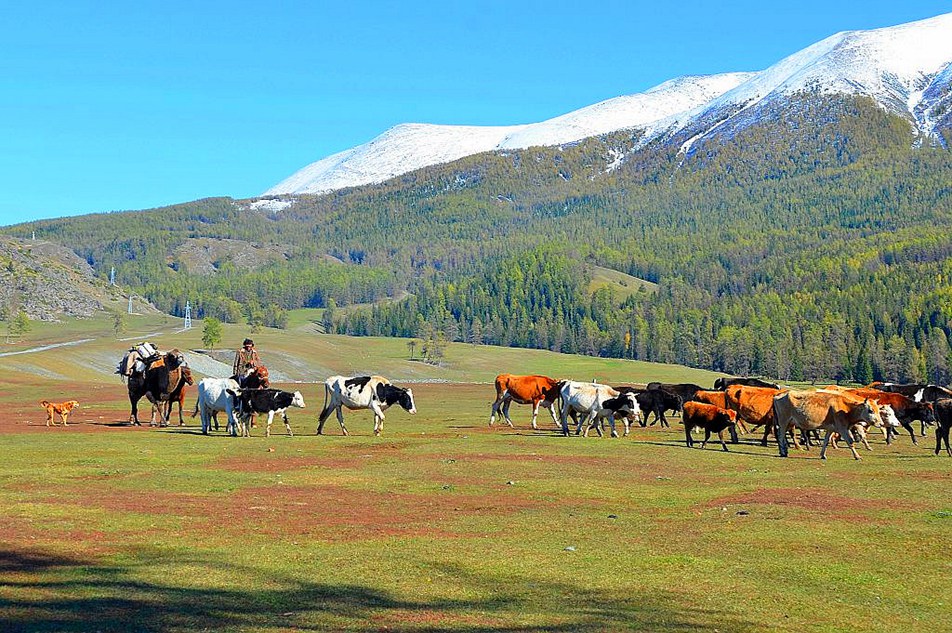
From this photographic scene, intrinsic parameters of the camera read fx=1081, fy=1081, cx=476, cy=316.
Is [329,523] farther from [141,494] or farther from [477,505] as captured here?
[141,494]

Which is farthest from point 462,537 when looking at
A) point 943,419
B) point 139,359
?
point 139,359

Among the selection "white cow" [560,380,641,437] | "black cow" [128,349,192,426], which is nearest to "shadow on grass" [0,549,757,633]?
"white cow" [560,380,641,437]

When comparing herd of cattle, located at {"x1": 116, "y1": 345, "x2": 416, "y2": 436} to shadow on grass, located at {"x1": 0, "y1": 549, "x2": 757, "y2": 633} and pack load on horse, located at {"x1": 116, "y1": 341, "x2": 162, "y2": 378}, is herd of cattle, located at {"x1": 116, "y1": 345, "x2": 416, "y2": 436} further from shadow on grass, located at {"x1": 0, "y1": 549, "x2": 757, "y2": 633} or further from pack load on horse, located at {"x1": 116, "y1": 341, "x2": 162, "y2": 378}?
shadow on grass, located at {"x1": 0, "y1": 549, "x2": 757, "y2": 633}

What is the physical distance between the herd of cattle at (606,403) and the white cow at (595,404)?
35 millimetres

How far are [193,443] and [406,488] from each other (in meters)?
11.9

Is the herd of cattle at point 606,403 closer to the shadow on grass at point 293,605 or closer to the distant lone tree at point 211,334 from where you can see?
the shadow on grass at point 293,605

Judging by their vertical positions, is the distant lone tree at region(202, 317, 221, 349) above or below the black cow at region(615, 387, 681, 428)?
above

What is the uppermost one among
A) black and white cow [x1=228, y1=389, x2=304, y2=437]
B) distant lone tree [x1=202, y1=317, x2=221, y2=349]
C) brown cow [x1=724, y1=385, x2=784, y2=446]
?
distant lone tree [x1=202, y1=317, x2=221, y2=349]

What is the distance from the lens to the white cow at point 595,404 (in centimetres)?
3778

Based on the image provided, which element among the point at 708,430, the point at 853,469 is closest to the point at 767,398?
the point at 708,430

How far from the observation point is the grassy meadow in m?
12.0

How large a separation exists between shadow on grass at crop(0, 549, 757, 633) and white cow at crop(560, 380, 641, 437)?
2429 centimetres

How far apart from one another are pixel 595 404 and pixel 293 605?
26.7 m

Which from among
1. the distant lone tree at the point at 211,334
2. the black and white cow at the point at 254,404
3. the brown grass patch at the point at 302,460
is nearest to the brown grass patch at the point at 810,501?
the brown grass patch at the point at 302,460
